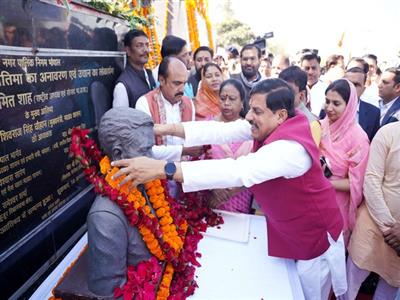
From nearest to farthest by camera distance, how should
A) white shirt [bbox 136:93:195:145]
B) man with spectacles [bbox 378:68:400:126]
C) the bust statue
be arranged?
the bust statue → white shirt [bbox 136:93:195:145] → man with spectacles [bbox 378:68:400:126]

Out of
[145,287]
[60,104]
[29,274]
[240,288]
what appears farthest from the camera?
[60,104]

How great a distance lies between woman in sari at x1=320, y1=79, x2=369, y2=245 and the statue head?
1993 millimetres

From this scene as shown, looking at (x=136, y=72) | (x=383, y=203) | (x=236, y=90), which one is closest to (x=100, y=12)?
(x=136, y=72)

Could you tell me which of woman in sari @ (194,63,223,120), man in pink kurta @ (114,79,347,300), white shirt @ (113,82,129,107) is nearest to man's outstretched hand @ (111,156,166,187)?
man in pink kurta @ (114,79,347,300)

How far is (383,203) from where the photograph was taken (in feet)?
8.54

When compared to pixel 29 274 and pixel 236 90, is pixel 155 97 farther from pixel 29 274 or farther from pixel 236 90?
pixel 29 274

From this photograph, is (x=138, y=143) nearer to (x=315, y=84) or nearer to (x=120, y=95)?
(x=120, y=95)

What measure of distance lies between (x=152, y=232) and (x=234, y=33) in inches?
1670

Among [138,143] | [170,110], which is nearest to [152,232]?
[138,143]

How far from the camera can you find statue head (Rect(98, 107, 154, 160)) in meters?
1.64

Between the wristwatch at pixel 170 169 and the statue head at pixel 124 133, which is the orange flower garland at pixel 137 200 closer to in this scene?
the statue head at pixel 124 133

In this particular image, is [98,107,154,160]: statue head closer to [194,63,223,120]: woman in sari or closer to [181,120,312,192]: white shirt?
[181,120,312,192]: white shirt

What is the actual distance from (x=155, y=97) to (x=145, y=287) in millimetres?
1932

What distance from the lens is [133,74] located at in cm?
344
